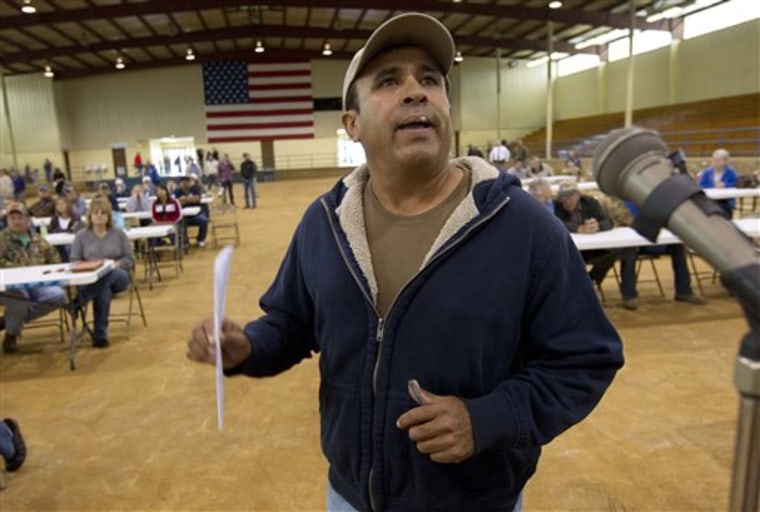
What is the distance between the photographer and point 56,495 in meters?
2.79

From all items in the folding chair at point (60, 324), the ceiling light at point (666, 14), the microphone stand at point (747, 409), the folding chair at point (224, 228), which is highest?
the ceiling light at point (666, 14)

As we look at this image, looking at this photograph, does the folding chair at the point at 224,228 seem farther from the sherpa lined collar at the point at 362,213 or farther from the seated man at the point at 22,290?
the sherpa lined collar at the point at 362,213

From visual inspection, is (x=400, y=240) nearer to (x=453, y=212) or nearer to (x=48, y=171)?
(x=453, y=212)

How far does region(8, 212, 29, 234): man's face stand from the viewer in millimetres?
5090

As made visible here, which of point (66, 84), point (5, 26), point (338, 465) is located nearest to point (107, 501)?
point (338, 465)

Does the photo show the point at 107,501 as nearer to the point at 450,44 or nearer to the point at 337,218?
the point at 337,218

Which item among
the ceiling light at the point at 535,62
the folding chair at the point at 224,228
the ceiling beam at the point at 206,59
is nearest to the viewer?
the folding chair at the point at 224,228

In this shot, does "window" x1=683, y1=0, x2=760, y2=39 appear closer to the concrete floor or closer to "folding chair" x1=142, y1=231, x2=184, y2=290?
the concrete floor

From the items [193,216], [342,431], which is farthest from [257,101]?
[342,431]

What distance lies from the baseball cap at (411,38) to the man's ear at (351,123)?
0.34 feet

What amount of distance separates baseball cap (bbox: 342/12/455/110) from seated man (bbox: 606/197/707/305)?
464cm

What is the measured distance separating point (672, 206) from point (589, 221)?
4.79 meters

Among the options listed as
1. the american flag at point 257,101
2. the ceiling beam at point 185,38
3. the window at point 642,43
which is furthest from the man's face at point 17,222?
the window at point 642,43

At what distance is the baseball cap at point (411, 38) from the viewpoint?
3.84 ft
